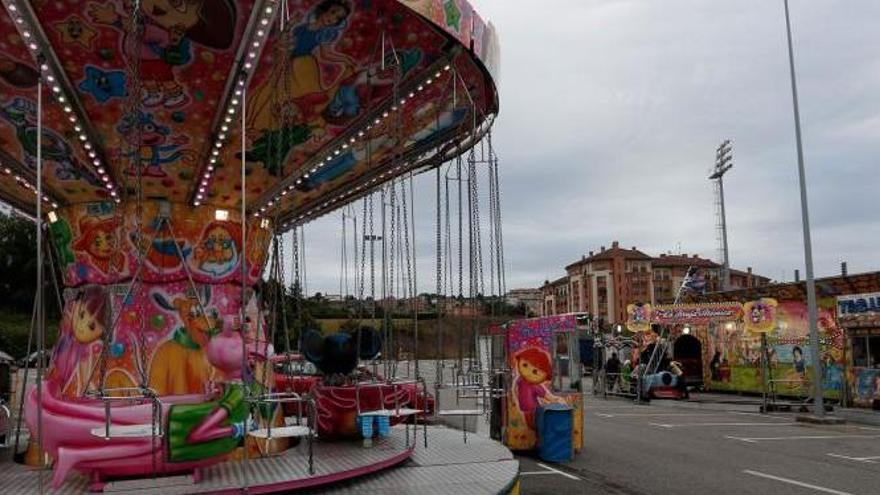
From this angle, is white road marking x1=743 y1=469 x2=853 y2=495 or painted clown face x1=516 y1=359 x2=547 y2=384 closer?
white road marking x1=743 y1=469 x2=853 y2=495

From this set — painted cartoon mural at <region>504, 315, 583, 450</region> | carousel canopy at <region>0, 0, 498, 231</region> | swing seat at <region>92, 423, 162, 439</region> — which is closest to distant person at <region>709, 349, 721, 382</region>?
painted cartoon mural at <region>504, 315, 583, 450</region>

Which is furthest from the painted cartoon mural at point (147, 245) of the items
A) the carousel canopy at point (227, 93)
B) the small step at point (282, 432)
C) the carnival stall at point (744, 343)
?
the carnival stall at point (744, 343)

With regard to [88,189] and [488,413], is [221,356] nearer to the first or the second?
[88,189]

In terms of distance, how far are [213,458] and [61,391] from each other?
9.34 feet

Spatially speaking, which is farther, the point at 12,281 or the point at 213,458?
the point at 12,281

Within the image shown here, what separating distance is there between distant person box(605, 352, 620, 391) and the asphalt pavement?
26.2ft

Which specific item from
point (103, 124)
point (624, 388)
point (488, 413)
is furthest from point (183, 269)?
point (624, 388)

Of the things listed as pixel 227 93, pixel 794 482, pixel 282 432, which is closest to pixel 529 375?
pixel 794 482

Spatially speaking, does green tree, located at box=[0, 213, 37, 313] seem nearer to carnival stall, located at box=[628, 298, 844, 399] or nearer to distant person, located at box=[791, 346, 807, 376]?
carnival stall, located at box=[628, 298, 844, 399]

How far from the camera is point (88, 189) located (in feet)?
30.5

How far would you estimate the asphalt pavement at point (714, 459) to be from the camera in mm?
9992

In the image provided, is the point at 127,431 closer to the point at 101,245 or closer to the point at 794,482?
the point at 101,245

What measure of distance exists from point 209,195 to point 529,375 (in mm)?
5621

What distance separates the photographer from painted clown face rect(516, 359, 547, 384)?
40.3ft
